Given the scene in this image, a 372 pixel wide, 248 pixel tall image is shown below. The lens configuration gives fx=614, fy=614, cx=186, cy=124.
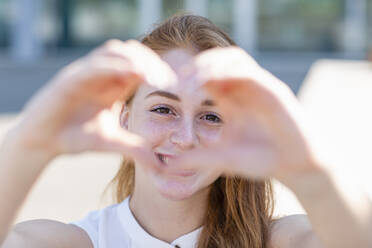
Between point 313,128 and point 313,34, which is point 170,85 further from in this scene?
point 313,34

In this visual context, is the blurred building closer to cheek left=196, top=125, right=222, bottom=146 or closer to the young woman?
cheek left=196, top=125, right=222, bottom=146

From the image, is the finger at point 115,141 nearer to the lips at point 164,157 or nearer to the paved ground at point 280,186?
the paved ground at point 280,186

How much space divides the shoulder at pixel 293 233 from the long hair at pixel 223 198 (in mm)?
52

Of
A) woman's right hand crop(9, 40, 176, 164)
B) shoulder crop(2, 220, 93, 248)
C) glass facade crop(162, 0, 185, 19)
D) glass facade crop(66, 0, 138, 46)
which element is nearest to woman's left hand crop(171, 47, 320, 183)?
woman's right hand crop(9, 40, 176, 164)

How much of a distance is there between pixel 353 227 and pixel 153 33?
4.30 ft

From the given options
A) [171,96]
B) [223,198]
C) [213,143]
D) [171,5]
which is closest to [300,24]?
[171,5]

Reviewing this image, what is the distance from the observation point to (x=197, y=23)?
238 cm

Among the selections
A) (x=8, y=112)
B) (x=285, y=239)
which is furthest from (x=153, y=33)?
(x=8, y=112)

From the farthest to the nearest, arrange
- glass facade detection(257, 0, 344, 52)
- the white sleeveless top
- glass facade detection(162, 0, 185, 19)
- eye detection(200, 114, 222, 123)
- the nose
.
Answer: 1. glass facade detection(162, 0, 185, 19)
2. glass facade detection(257, 0, 344, 52)
3. the white sleeveless top
4. eye detection(200, 114, 222, 123)
5. the nose

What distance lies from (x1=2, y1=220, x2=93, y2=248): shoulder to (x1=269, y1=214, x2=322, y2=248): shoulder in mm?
676

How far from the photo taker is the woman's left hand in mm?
Answer: 1309

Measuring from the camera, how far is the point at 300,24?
17.6 metres

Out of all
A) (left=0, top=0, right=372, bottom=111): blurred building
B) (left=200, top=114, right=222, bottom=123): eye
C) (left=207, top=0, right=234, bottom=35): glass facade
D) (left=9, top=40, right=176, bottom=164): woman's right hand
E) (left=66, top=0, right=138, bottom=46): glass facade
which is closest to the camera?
(left=9, top=40, right=176, bottom=164): woman's right hand

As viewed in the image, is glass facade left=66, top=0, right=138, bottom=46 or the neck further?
glass facade left=66, top=0, right=138, bottom=46
